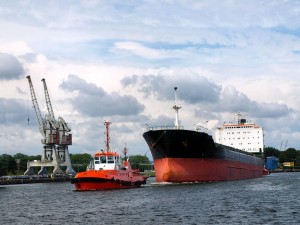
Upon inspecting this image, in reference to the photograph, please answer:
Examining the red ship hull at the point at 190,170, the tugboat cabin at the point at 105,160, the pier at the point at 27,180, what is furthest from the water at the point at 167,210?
the pier at the point at 27,180

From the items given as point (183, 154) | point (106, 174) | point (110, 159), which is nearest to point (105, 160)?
point (110, 159)

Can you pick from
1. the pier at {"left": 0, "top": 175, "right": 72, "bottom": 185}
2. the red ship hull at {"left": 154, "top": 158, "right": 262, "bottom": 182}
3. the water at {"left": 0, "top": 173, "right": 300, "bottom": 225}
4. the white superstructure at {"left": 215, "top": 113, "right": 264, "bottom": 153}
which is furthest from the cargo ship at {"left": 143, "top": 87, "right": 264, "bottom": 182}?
the pier at {"left": 0, "top": 175, "right": 72, "bottom": 185}

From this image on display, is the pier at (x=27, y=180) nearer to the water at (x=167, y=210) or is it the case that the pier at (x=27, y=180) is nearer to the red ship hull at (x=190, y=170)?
the red ship hull at (x=190, y=170)

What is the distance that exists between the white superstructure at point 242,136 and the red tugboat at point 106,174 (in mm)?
55296

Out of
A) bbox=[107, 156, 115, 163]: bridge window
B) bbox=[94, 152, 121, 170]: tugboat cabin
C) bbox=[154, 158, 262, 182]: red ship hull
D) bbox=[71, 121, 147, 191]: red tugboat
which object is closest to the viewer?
bbox=[71, 121, 147, 191]: red tugboat

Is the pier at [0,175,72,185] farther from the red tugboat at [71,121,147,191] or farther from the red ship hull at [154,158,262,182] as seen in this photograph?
the red tugboat at [71,121,147,191]

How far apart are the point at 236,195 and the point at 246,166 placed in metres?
51.8

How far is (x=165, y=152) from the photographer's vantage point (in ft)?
231

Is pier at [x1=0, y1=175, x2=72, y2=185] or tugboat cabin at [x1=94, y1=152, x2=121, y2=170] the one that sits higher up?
tugboat cabin at [x1=94, y1=152, x2=121, y2=170]

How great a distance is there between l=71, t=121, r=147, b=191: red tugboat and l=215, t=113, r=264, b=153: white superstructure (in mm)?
55296

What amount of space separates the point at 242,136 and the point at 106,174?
67592 millimetres

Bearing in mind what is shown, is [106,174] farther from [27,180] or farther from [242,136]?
[27,180]

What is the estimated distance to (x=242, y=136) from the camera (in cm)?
12394

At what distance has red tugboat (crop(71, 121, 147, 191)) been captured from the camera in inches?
2473
